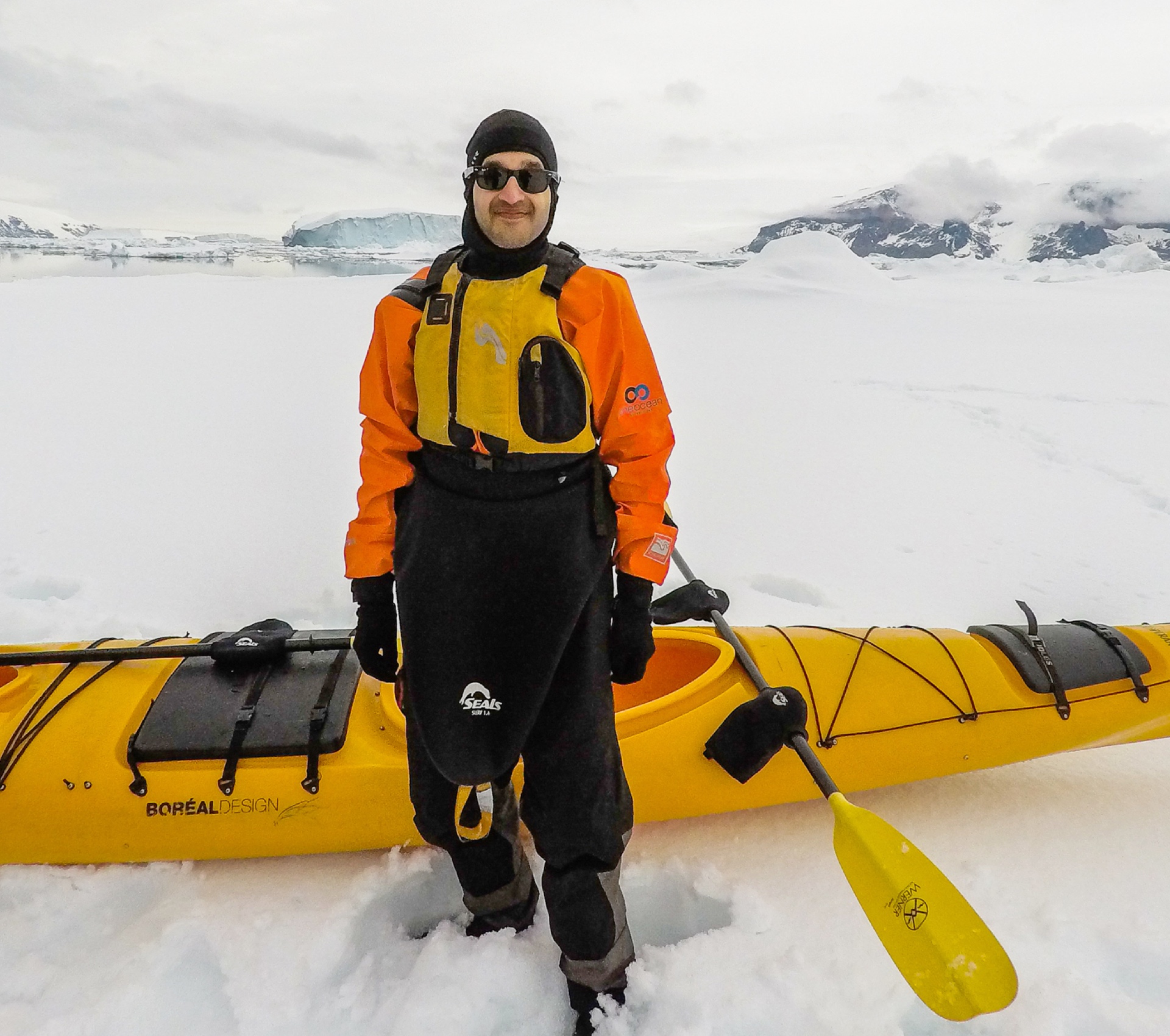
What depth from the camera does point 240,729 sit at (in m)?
1.82

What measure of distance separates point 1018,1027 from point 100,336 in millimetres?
10564

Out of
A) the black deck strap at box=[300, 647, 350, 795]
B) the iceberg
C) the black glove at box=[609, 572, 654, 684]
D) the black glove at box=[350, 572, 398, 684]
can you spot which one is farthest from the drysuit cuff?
the iceberg

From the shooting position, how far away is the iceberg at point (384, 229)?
5359 centimetres

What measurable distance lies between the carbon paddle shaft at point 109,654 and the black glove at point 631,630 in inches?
42.6

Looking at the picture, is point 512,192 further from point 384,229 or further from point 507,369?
point 384,229

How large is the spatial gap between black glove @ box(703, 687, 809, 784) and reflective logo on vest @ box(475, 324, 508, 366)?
1074mm

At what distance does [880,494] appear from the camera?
427cm

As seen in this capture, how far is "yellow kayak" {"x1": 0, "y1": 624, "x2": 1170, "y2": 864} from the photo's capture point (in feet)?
5.78

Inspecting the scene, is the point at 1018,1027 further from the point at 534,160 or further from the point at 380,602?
the point at 534,160

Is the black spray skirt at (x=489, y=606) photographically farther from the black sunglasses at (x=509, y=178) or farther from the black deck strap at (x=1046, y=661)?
the black deck strap at (x=1046, y=661)

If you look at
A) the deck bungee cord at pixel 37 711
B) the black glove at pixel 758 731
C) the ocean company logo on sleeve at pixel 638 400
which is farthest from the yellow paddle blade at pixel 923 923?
the deck bungee cord at pixel 37 711

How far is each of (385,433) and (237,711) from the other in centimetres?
108

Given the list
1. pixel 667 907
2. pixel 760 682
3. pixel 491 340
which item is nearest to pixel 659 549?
pixel 491 340

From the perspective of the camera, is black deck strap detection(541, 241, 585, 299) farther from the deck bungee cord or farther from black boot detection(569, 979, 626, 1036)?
the deck bungee cord
